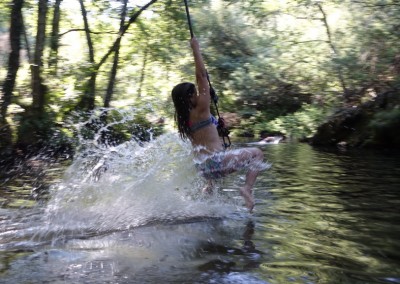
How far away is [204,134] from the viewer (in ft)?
17.6

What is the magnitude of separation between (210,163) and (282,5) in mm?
16046

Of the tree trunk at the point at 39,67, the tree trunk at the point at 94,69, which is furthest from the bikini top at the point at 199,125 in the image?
the tree trunk at the point at 94,69

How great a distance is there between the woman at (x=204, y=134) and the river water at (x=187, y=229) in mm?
328

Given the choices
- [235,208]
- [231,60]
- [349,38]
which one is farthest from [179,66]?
[235,208]

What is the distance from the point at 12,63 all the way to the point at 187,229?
845cm

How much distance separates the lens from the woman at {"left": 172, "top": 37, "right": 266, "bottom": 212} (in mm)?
5266

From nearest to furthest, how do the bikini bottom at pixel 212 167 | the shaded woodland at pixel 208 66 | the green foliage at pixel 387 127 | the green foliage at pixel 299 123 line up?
the bikini bottom at pixel 212 167
the shaded woodland at pixel 208 66
the green foliage at pixel 387 127
the green foliage at pixel 299 123

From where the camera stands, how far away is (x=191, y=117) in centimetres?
534

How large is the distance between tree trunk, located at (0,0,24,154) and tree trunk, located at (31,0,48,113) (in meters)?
0.56

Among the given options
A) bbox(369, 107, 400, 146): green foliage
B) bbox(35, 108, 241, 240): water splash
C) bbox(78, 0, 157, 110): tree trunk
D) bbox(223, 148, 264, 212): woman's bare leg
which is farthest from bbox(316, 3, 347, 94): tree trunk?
bbox(223, 148, 264, 212): woman's bare leg

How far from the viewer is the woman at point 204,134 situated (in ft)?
17.3

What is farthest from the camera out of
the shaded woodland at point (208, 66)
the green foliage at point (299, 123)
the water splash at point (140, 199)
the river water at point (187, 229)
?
the green foliage at point (299, 123)

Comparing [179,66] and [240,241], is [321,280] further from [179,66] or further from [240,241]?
[179,66]

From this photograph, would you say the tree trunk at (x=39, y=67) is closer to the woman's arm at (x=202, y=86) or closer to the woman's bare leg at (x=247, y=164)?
the woman's arm at (x=202, y=86)
